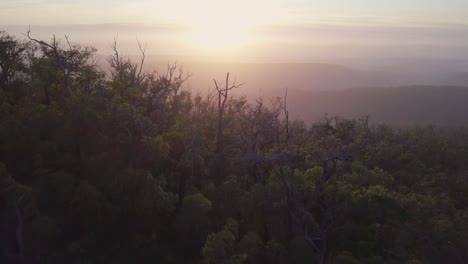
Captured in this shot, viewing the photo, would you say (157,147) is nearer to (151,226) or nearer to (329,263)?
(151,226)

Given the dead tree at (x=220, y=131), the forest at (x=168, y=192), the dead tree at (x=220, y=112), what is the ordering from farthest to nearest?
the dead tree at (x=220, y=112) < the dead tree at (x=220, y=131) < the forest at (x=168, y=192)

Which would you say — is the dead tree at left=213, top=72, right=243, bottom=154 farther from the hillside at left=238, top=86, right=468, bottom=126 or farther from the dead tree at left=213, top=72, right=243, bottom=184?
the hillside at left=238, top=86, right=468, bottom=126

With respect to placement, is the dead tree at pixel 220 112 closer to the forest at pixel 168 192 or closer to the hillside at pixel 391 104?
the forest at pixel 168 192

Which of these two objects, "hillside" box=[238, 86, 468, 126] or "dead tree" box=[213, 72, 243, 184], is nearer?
"dead tree" box=[213, 72, 243, 184]

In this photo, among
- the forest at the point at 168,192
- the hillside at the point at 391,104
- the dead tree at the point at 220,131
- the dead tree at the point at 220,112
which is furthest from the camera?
the hillside at the point at 391,104

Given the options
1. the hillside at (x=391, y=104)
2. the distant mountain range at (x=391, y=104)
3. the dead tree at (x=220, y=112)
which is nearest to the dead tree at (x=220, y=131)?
the dead tree at (x=220, y=112)

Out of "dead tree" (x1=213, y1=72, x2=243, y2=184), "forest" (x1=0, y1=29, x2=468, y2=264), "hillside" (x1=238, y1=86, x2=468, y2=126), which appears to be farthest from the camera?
"hillside" (x1=238, y1=86, x2=468, y2=126)

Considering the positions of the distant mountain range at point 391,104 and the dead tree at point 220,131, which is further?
the distant mountain range at point 391,104

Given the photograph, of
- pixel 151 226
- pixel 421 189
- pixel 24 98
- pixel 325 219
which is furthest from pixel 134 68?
pixel 421 189

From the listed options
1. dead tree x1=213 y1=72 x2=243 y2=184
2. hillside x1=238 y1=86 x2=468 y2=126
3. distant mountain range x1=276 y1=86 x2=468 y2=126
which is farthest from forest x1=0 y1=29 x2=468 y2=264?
distant mountain range x1=276 y1=86 x2=468 y2=126
